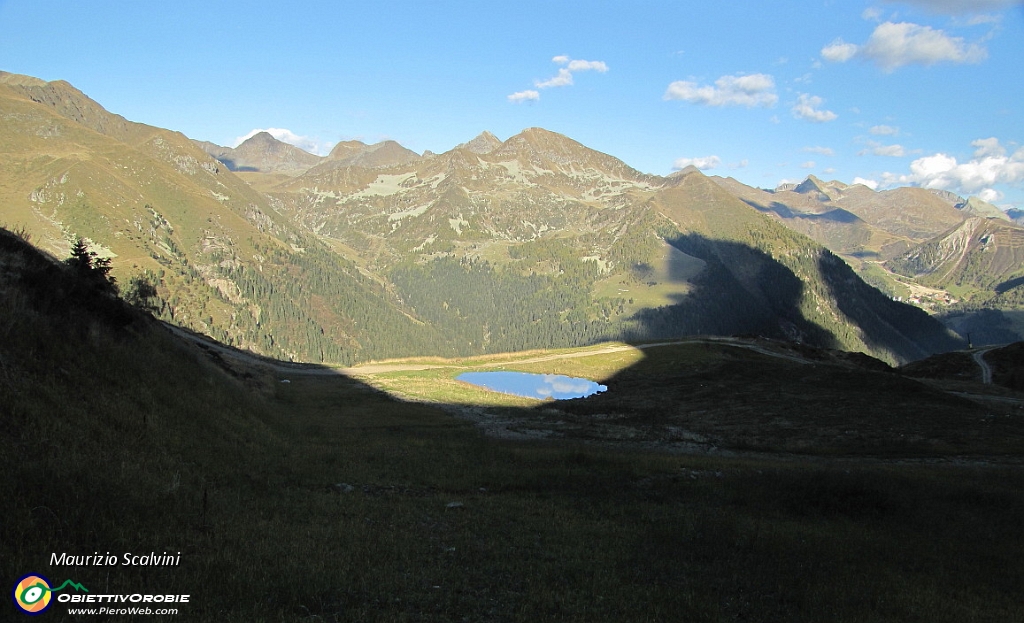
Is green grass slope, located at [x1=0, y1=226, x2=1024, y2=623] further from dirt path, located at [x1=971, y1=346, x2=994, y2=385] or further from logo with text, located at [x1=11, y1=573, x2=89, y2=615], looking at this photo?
dirt path, located at [x1=971, y1=346, x2=994, y2=385]

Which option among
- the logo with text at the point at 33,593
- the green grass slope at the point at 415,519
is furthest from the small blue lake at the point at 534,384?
the logo with text at the point at 33,593

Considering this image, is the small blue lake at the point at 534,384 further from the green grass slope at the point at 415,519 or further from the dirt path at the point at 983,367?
the dirt path at the point at 983,367

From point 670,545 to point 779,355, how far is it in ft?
266

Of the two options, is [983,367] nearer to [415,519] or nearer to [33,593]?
[415,519]

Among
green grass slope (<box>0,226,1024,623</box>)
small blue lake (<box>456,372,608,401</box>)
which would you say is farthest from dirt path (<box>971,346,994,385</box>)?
green grass slope (<box>0,226,1024,623</box>)

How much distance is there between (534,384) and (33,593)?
253 ft

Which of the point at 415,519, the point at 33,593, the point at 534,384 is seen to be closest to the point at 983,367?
the point at 534,384

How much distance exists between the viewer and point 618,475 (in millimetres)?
23719

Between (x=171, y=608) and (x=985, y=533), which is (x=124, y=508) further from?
(x=985, y=533)

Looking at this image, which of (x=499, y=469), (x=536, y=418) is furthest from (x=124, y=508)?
(x=536, y=418)

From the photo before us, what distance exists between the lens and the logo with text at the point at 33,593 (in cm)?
770

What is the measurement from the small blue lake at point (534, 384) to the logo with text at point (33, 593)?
2589 inches

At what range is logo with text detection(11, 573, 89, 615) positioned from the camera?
25.3 ft

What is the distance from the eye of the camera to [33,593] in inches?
314
